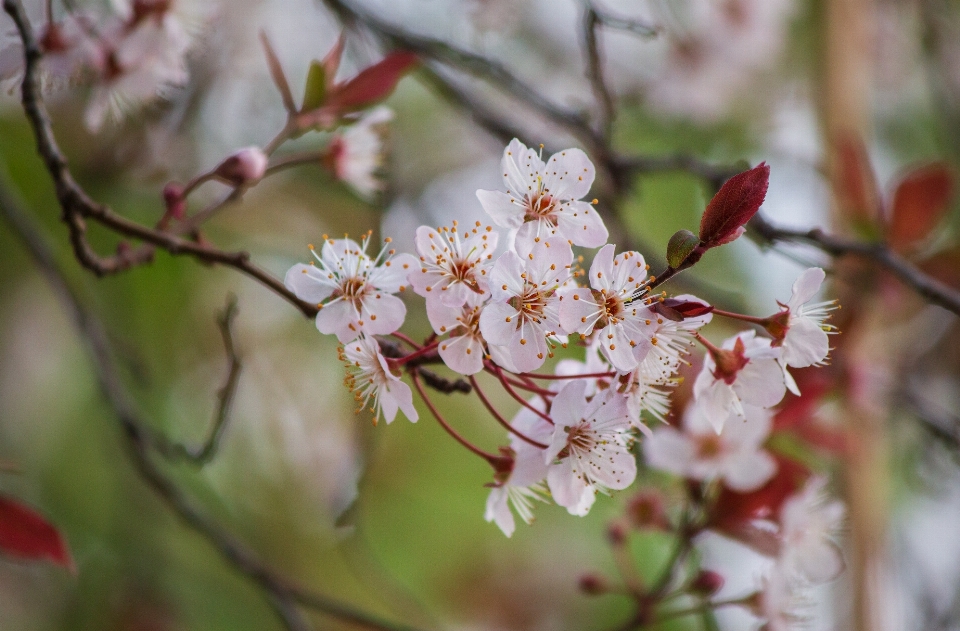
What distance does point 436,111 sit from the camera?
2361 millimetres

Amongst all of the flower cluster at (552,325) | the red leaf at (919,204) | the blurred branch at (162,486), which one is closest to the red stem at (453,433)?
the flower cluster at (552,325)

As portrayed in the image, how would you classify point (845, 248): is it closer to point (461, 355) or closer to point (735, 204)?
point (735, 204)

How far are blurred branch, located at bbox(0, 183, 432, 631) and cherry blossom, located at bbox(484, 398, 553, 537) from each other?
12.7 inches

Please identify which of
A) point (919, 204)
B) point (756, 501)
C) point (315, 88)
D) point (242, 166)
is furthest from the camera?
point (919, 204)

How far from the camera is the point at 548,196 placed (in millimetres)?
593

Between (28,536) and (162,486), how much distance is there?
18cm

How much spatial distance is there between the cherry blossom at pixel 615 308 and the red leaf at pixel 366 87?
1.49 feet

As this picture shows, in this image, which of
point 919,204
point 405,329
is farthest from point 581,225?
point 919,204

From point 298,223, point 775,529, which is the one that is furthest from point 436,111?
point 775,529

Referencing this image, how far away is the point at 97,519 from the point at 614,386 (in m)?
1.41

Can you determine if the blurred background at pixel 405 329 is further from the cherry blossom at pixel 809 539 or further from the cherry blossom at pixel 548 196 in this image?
the cherry blossom at pixel 548 196

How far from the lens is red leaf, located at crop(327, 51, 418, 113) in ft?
2.89

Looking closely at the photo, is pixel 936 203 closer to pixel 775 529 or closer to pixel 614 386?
pixel 775 529

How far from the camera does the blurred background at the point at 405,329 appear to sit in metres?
1.47
